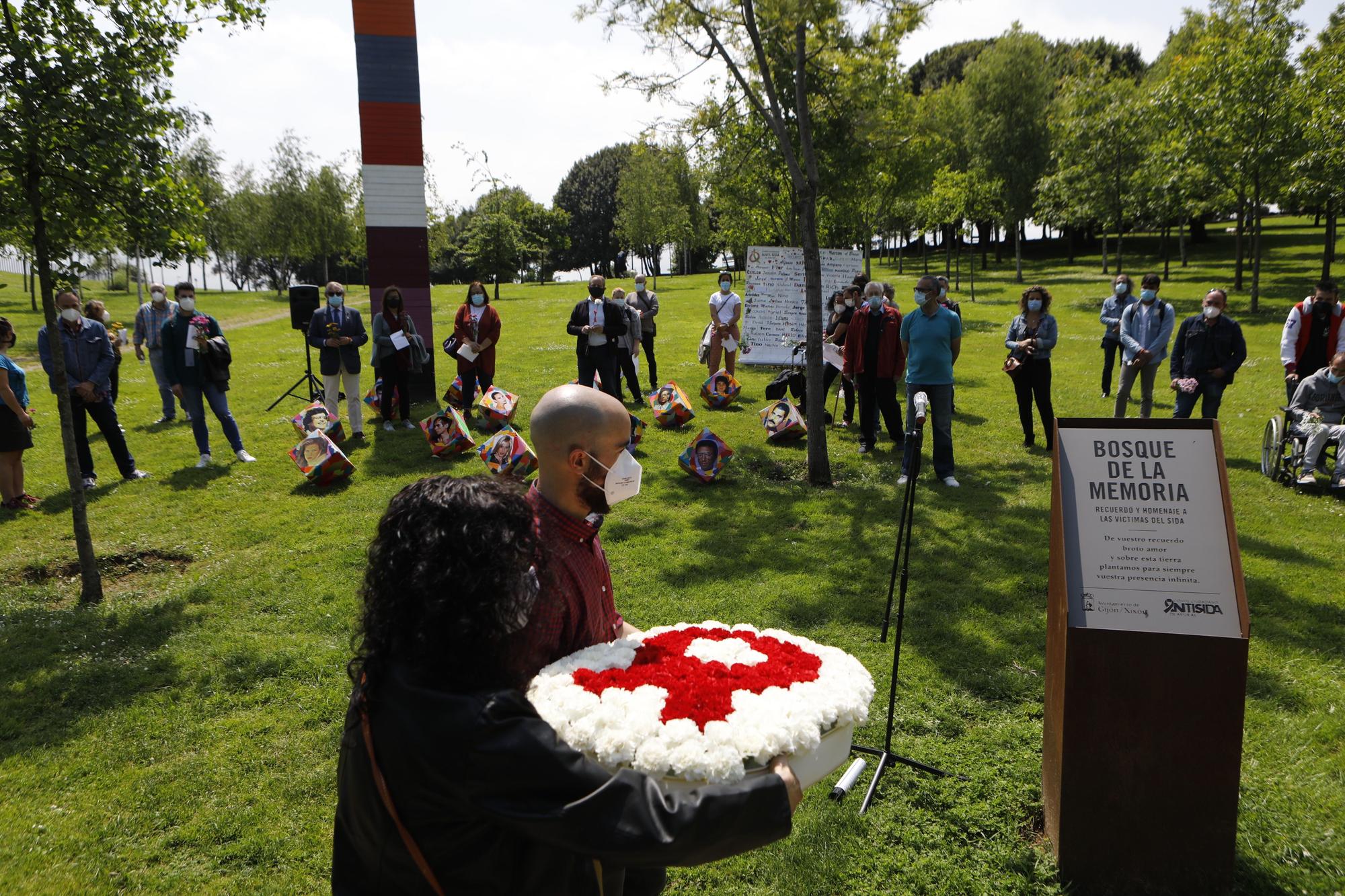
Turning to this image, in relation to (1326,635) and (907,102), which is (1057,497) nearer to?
(1326,635)

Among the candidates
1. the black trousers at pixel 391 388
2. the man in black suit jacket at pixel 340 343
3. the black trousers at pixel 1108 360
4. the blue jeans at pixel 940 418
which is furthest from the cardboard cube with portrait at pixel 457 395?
the black trousers at pixel 1108 360

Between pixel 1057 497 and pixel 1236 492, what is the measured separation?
771cm

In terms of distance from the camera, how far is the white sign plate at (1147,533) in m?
3.22

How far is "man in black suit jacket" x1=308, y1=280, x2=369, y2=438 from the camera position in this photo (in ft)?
37.4

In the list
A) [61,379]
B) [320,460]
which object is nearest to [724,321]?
[320,460]

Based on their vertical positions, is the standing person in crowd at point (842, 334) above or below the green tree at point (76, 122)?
below

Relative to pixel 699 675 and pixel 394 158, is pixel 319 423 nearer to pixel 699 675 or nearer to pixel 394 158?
pixel 394 158

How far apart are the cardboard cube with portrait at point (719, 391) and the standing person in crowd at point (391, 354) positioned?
4840 millimetres

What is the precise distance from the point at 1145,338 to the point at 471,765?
1218 cm

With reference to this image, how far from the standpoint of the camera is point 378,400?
12.9 meters

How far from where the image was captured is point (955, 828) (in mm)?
3846

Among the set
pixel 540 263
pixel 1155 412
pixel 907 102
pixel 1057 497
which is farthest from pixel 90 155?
pixel 540 263

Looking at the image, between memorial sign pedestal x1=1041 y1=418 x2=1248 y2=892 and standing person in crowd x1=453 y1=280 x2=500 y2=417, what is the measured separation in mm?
10042

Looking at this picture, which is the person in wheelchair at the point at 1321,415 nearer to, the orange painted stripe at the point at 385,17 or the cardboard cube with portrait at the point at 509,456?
the cardboard cube with portrait at the point at 509,456
